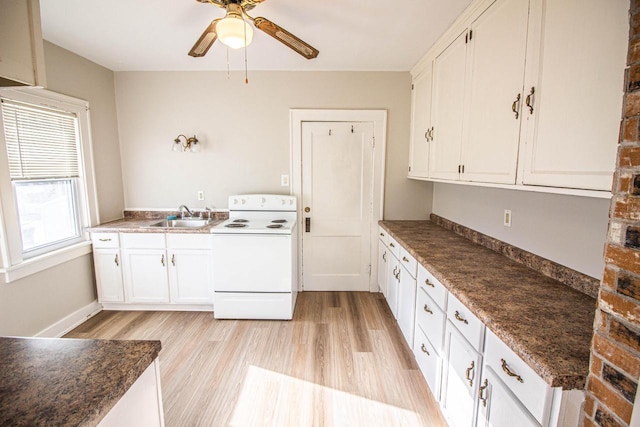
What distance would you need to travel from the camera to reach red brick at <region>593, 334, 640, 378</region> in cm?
68

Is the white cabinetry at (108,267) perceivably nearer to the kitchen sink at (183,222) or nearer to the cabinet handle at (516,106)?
the kitchen sink at (183,222)

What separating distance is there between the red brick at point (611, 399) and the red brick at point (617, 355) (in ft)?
0.25

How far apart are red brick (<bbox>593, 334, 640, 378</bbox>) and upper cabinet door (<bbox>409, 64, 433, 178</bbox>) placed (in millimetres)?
2046

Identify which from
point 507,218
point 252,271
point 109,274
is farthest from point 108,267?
point 507,218

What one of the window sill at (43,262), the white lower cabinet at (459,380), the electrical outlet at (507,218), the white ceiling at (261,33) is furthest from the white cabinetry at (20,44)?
the electrical outlet at (507,218)

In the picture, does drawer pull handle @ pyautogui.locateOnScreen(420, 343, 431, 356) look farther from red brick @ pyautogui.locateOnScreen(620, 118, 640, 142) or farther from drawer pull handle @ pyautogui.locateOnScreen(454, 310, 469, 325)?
red brick @ pyautogui.locateOnScreen(620, 118, 640, 142)

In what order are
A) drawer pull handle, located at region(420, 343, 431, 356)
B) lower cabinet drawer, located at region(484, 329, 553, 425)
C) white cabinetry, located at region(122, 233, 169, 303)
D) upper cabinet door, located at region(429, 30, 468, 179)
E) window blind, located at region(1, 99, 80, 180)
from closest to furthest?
lower cabinet drawer, located at region(484, 329, 553, 425) → drawer pull handle, located at region(420, 343, 431, 356) → upper cabinet door, located at region(429, 30, 468, 179) → window blind, located at region(1, 99, 80, 180) → white cabinetry, located at region(122, 233, 169, 303)

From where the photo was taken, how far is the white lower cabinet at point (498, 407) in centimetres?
100

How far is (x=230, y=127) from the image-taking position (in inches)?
127

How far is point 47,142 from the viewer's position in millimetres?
2457

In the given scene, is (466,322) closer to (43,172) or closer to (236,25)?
(236,25)

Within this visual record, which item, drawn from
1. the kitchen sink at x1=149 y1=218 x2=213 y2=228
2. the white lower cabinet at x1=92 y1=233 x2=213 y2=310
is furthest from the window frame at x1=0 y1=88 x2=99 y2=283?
the kitchen sink at x1=149 y1=218 x2=213 y2=228

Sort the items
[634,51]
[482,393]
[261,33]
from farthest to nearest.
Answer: [261,33] < [482,393] < [634,51]

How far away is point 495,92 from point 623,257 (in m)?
1.23
